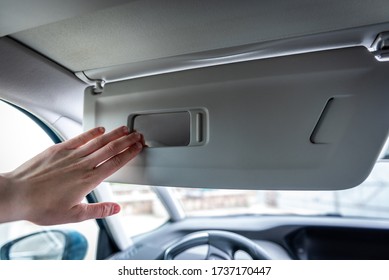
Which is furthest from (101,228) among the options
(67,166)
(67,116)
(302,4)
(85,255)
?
(302,4)

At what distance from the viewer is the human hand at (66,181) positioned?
0.66m

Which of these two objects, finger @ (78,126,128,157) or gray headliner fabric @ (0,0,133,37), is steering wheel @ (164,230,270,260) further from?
gray headliner fabric @ (0,0,133,37)

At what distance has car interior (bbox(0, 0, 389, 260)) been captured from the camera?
52 centimetres

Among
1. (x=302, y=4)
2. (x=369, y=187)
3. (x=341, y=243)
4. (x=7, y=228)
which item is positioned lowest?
(x=341, y=243)

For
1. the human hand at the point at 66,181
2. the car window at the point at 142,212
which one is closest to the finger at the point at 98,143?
the human hand at the point at 66,181

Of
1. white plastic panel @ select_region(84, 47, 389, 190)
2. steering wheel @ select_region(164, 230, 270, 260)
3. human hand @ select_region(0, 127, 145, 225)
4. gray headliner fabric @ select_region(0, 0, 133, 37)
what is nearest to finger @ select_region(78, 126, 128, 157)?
human hand @ select_region(0, 127, 145, 225)

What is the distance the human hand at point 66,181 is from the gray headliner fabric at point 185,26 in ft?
0.72

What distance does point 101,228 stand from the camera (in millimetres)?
1362

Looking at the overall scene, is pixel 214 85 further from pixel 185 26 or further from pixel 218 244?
pixel 218 244

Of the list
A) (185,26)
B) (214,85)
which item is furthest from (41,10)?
(214,85)

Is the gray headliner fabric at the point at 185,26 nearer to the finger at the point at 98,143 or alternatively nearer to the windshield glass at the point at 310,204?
the finger at the point at 98,143

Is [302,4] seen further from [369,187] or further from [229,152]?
[369,187]

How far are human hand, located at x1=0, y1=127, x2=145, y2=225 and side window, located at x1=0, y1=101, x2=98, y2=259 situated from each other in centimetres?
6
